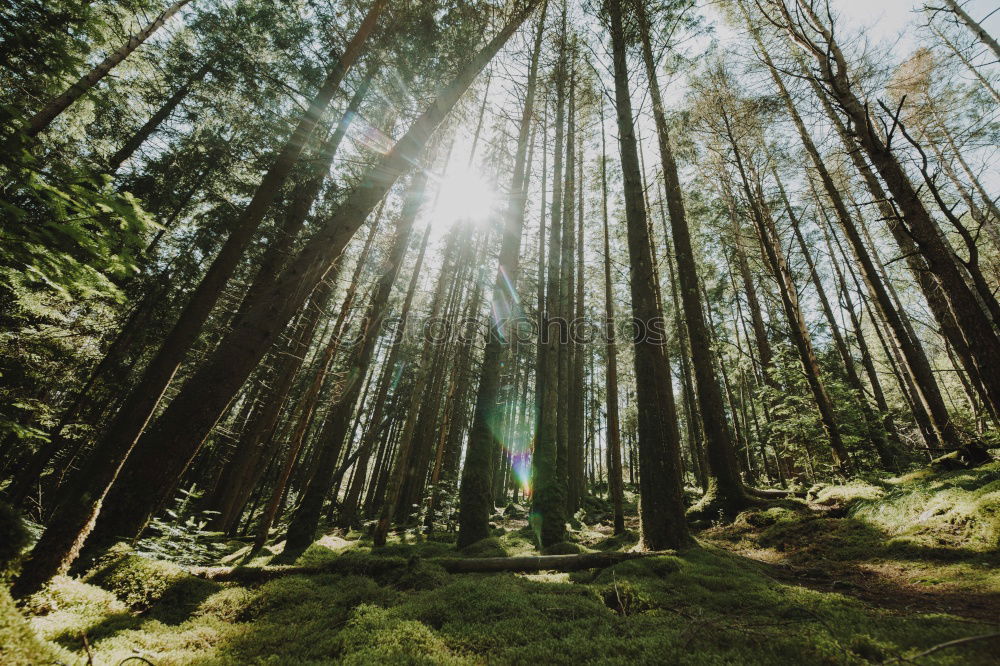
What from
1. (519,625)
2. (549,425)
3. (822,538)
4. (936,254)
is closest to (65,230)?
(519,625)

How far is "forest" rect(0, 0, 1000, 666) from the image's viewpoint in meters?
2.94

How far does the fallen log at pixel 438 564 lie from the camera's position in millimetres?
4426

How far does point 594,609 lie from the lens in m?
3.58

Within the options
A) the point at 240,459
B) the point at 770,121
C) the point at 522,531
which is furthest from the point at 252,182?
→ the point at 770,121

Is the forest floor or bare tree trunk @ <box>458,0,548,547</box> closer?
the forest floor

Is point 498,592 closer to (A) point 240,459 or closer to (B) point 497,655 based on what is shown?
(B) point 497,655

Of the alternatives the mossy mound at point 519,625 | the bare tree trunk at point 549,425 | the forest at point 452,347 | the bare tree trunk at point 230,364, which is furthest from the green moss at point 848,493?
the bare tree trunk at point 230,364

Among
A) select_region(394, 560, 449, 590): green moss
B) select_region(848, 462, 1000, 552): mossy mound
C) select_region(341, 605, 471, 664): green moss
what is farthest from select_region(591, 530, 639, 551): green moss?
select_region(341, 605, 471, 664): green moss

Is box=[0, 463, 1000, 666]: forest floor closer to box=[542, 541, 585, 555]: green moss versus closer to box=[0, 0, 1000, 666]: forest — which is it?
box=[0, 0, 1000, 666]: forest

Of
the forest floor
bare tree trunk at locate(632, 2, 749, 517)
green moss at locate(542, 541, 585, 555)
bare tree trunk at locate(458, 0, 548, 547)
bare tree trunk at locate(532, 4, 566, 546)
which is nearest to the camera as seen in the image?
the forest floor

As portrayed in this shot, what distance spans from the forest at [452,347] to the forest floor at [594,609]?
0.13ft

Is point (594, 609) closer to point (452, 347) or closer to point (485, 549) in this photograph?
point (485, 549)

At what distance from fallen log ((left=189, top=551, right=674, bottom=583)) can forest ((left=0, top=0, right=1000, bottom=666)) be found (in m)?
0.04

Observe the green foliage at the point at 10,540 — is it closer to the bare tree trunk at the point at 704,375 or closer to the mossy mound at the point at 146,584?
the mossy mound at the point at 146,584
